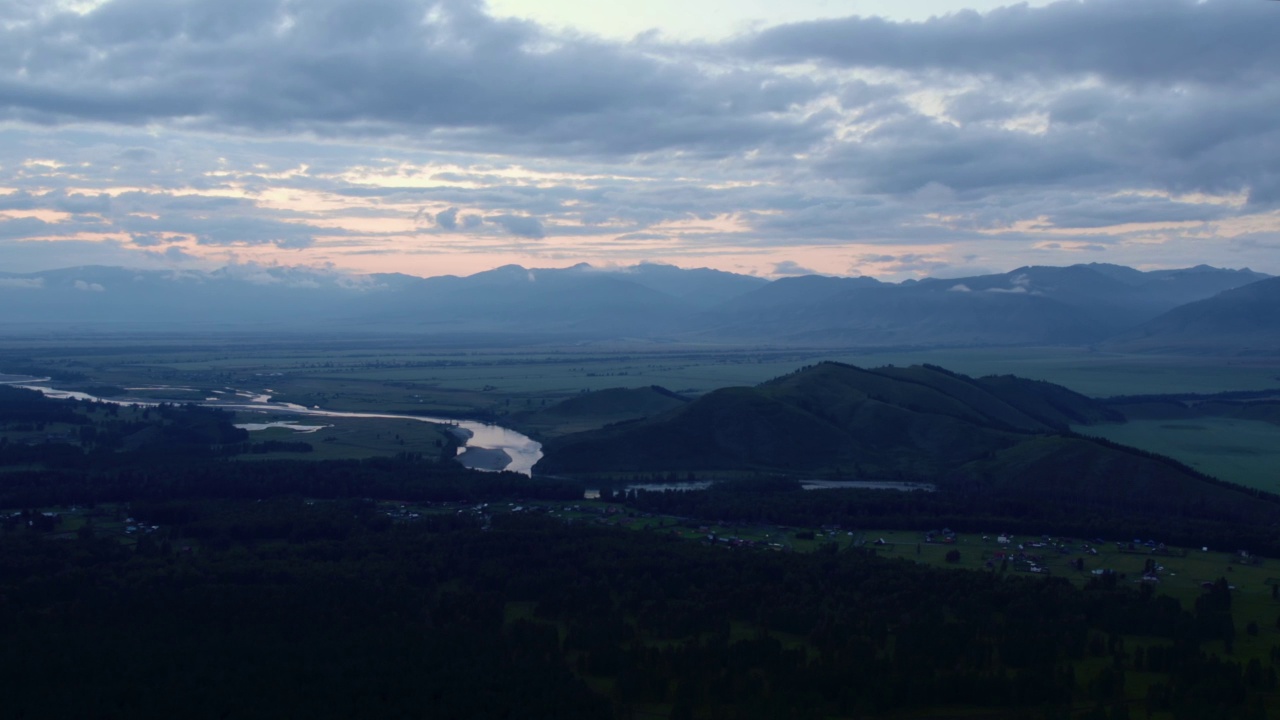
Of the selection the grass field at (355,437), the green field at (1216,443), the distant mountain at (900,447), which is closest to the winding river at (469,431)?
the grass field at (355,437)

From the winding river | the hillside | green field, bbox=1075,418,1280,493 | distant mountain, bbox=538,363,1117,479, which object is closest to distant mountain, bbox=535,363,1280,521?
distant mountain, bbox=538,363,1117,479

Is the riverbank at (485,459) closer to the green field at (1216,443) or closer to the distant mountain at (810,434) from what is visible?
the distant mountain at (810,434)

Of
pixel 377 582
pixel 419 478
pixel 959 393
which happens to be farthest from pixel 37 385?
pixel 377 582

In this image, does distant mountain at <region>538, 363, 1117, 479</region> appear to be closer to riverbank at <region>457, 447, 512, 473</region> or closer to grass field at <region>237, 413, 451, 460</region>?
riverbank at <region>457, 447, 512, 473</region>

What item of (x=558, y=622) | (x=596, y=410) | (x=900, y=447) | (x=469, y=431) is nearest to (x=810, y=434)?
(x=900, y=447)

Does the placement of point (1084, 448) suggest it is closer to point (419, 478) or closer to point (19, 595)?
point (419, 478)

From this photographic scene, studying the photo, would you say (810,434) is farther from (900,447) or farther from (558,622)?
(558,622)
